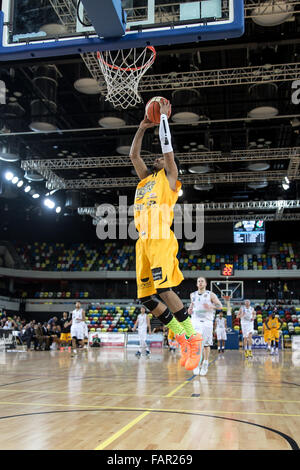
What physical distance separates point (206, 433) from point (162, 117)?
2814 millimetres

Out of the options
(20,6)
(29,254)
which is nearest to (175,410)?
(20,6)

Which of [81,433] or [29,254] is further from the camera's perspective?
[29,254]

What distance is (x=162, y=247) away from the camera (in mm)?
4242

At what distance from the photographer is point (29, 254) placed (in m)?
37.7

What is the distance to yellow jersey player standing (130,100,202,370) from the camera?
4223mm

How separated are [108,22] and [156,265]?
2577mm

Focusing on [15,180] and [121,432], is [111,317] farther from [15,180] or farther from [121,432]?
[121,432]

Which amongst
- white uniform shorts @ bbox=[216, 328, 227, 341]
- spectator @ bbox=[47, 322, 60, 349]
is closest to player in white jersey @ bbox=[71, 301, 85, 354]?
spectator @ bbox=[47, 322, 60, 349]

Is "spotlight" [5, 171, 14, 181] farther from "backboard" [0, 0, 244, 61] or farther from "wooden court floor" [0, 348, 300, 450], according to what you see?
"backboard" [0, 0, 244, 61]

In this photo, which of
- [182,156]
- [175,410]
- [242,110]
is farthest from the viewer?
[182,156]

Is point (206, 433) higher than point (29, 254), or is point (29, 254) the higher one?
point (29, 254)

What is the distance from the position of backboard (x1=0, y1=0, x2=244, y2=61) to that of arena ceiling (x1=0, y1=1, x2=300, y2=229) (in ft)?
24.3
